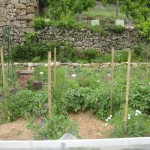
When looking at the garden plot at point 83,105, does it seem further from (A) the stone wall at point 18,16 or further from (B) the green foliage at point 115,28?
(A) the stone wall at point 18,16

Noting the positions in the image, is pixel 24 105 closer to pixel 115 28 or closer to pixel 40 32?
pixel 40 32

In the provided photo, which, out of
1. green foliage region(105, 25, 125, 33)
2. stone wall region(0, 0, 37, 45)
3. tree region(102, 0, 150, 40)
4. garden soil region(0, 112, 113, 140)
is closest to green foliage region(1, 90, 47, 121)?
garden soil region(0, 112, 113, 140)

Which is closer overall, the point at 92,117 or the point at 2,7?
the point at 92,117

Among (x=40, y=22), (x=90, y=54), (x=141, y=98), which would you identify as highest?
(x=40, y=22)

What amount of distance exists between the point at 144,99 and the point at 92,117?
31.5 inches

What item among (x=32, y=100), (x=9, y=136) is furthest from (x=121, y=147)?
(x=32, y=100)

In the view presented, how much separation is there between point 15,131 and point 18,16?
6.45 meters

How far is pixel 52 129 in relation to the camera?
4379 millimetres

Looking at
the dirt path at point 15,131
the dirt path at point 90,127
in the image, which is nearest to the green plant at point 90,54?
the dirt path at point 90,127

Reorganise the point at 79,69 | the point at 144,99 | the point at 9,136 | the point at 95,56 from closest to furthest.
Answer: the point at 9,136 → the point at 144,99 → the point at 79,69 → the point at 95,56

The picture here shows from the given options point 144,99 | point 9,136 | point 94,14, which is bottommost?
point 9,136

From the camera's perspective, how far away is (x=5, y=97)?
5.33m

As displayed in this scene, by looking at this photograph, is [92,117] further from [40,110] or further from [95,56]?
[95,56]

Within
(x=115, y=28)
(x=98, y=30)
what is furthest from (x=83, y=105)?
(x=115, y=28)
